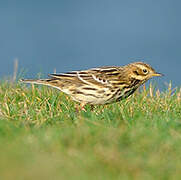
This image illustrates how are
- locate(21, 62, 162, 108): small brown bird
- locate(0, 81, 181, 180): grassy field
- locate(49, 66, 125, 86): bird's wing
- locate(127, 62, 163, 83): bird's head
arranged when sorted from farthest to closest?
locate(127, 62, 163, 83): bird's head, locate(49, 66, 125, 86): bird's wing, locate(21, 62, 162, 108): small brown bird, locate(0, 81, 181, 180): grassy field

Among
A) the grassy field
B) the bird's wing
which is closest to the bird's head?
the bird's wing

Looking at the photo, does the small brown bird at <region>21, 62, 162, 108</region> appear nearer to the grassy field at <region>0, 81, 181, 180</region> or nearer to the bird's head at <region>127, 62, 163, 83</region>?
the bird's head at <region>127, 62, 163, 83</region>

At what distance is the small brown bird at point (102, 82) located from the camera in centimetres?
842

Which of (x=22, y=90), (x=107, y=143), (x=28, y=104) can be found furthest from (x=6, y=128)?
(x=22, y=90)

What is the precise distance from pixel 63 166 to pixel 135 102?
199 inches

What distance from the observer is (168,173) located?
459 centimetres

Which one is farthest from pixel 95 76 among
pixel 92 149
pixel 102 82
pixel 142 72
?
pixel 92 149

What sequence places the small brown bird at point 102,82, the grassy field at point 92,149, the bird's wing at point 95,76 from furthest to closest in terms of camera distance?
the bird's wing at point 95,76 → the small brown bird at point 102,82 → the grassy field at point 92,149

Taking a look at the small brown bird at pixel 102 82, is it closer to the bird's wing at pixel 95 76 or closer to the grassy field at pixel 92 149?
the bird's wing at pixel 95 76

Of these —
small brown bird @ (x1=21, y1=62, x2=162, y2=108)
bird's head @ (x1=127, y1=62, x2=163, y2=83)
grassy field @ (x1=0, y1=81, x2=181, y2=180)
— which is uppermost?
bird's head @ (x1=127, y1=62, x2=163, y2=83)

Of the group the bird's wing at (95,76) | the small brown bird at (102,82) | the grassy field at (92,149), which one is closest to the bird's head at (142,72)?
the small brown bird at (102,82)

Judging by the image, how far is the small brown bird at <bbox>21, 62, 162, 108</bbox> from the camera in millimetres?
8422

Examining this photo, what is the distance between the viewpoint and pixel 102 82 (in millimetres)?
8570

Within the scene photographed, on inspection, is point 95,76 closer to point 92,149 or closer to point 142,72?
point 142,72
